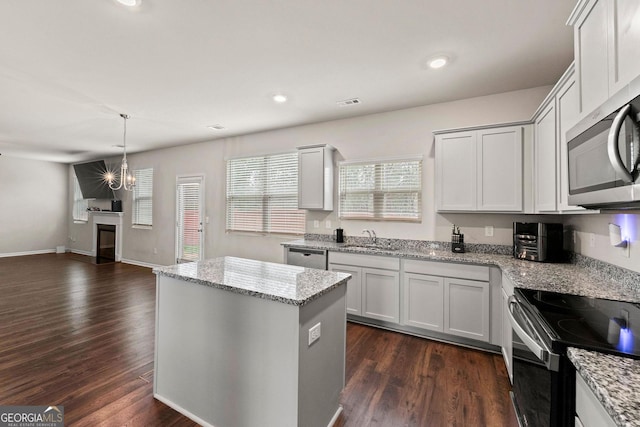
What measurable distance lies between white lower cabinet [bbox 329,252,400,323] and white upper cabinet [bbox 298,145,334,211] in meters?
0.91

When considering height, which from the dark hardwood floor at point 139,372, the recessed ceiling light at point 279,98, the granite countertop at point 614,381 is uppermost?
the recessed ceiling light at point 279,98

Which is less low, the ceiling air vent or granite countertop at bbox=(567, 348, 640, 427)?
the ceiling air vent

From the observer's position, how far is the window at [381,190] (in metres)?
3.72

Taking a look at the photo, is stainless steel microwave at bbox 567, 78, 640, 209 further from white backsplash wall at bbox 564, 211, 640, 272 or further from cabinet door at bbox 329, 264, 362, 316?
cabinet door at bbox 329, 264, 362, 316

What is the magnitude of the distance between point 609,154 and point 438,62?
1964mm

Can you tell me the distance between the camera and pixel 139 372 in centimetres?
240

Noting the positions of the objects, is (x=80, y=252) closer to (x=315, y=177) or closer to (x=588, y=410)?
(x=315, y=177)

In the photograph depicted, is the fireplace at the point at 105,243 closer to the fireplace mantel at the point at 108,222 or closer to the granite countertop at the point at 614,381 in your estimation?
the fireplace mantel at the point at 108,222

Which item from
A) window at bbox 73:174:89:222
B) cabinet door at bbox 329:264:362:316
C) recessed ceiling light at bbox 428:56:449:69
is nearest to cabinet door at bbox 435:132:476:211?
recessed ceiling light at bbox 428:56:449:69

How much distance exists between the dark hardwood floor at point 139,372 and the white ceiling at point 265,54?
9.18 feet

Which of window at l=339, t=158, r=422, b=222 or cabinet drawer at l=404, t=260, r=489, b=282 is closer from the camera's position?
cabinet drawer at l=404, t=260, r=489, b=282

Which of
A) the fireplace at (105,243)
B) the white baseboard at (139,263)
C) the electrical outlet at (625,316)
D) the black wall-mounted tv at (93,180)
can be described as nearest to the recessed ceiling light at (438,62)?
the electrical outlet at (625,316)

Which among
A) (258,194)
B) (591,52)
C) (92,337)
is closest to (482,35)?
(591,52)

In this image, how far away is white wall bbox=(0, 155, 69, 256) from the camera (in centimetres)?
755
